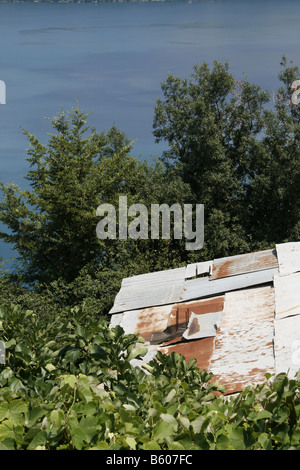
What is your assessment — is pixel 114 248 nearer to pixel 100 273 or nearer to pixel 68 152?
pixel 100 273

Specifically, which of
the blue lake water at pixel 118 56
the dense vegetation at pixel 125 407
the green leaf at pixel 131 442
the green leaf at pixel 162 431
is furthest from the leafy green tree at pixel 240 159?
the green leaf at pixel 131 442

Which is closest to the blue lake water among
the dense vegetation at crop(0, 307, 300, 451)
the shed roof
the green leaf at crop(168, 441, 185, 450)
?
the shed roof

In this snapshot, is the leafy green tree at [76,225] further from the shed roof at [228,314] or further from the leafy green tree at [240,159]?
the shed roof at [228,314]

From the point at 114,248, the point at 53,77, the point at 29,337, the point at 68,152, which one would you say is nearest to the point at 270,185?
the point at 114,248

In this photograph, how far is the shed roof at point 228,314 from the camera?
5.90m

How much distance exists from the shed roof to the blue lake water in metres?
20.4

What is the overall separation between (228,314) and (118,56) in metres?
94.9

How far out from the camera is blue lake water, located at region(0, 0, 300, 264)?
59.4m

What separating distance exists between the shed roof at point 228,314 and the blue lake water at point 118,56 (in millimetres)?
20437

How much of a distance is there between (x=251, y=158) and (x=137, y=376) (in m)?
15.0

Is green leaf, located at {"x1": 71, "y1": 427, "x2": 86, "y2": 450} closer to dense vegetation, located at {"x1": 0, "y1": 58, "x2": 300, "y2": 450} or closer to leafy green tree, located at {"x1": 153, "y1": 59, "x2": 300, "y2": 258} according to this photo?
dense vegetation, located at {"x1": 0, "y1": 58, "x2": 300, "y2": 450}

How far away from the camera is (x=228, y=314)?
7.23m

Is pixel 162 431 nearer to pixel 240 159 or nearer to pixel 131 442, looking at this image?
pixel 131 442

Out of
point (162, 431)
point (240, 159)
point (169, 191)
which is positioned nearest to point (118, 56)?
point (240, 159)
